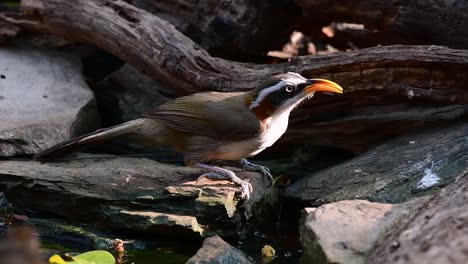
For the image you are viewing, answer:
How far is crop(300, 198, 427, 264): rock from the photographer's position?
13.7 feet

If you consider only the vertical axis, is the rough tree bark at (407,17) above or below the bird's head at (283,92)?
above

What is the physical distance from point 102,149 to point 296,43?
258 centimetres

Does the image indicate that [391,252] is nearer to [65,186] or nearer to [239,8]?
[65,186]

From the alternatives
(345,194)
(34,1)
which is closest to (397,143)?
(345,194)

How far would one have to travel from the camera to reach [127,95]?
7.61 meters

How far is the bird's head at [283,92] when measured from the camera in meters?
5.84

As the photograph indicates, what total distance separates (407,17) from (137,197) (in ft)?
8.44

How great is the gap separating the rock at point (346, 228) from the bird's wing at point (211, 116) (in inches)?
51.8

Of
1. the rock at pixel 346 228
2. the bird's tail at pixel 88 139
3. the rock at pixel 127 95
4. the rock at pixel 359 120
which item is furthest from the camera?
the rock at pixel 127 95

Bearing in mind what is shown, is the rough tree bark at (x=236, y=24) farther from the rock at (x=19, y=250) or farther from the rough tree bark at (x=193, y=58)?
the rock at (x=19, y=250)

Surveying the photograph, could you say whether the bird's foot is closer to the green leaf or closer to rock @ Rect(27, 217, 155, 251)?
rock @ Rect(27, 217, 155, 251)

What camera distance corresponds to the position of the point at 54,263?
442 centimetres

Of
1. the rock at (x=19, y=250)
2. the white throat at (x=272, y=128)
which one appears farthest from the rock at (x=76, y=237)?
the rock at (x=19, y=250)

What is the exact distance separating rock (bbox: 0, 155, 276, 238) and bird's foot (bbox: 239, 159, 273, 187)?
0.24 feet
